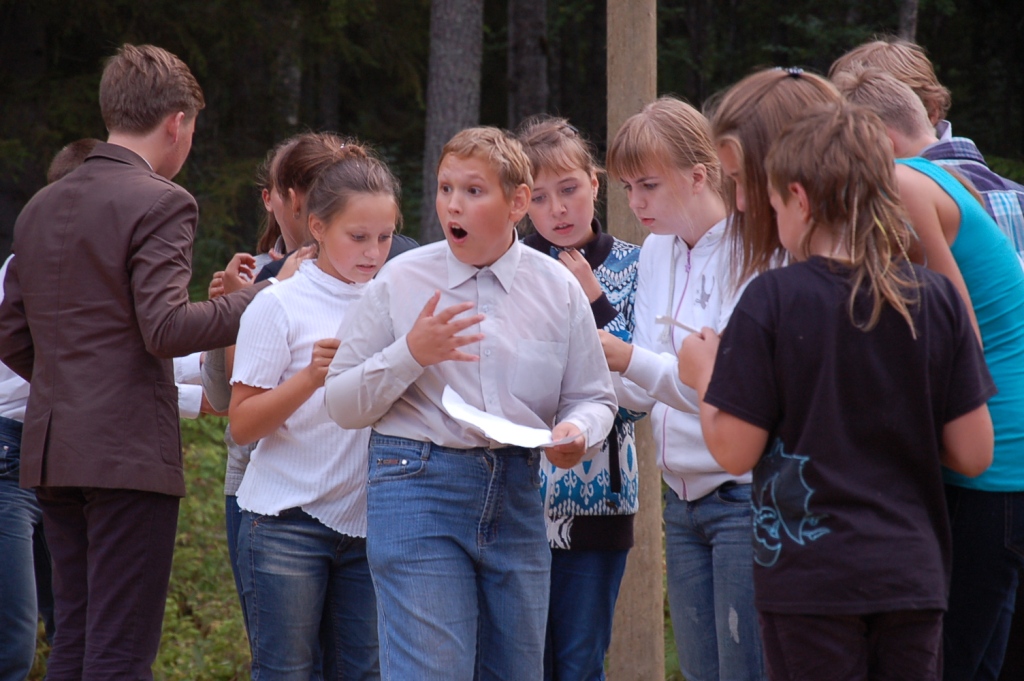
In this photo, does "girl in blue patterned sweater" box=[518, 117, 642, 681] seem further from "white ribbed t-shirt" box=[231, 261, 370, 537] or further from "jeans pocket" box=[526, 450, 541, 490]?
"white ribbed t-shirt" box=[231, 261, 370, 537]

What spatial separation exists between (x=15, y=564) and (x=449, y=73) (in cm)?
809

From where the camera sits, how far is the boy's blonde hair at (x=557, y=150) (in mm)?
3588

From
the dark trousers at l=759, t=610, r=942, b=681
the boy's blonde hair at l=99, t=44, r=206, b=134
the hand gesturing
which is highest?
the boy's blonde hair at l=99, t=44, r=206, b=134

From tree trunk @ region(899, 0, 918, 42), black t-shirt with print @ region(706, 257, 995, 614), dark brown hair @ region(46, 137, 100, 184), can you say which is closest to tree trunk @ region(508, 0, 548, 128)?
tree trunk @ region(899, 0, 918, 42)

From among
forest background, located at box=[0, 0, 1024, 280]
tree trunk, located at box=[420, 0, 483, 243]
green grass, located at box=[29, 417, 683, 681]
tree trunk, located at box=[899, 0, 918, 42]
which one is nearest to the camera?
green grass, located at box=[29, 417, 683, 681]

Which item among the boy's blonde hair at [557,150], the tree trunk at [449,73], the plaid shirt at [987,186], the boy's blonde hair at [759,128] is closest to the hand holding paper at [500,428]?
the boy's blonde hair at [759,128]

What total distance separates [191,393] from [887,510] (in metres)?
2.78

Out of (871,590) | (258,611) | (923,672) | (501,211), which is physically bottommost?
(258,611)

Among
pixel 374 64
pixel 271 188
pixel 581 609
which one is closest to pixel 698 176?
pixel 581 609

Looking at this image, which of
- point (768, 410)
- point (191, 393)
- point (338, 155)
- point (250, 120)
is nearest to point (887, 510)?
point (768, 410)

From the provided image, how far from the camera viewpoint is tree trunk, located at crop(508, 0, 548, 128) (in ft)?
42.9

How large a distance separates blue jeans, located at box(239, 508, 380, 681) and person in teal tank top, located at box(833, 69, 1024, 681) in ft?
5.67

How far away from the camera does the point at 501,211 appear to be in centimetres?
288

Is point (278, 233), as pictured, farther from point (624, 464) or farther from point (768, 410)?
point (768, 410)
